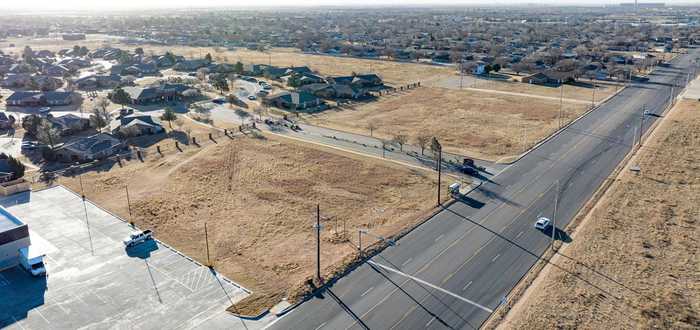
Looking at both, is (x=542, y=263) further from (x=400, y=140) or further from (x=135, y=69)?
(x=135, y=69)

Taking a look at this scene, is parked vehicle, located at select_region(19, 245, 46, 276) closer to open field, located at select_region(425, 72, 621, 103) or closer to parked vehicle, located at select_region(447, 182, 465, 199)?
parked vehicle, located at select_region(447, 182, 465, 199)

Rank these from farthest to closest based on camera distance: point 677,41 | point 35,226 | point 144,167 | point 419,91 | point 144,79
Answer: point 677,41, point 144,79, point 419,91, point 144,167, point 35,226

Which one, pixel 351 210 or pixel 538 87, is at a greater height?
pixel 538 87

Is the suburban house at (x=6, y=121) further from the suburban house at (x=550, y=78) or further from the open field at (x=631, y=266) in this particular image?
the suburban house at (x=550, y=78)

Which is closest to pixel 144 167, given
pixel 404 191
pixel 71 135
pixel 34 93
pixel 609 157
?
pixel 71 135

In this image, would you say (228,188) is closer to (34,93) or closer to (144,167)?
(144,167)

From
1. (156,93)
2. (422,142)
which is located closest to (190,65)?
(156,93)
